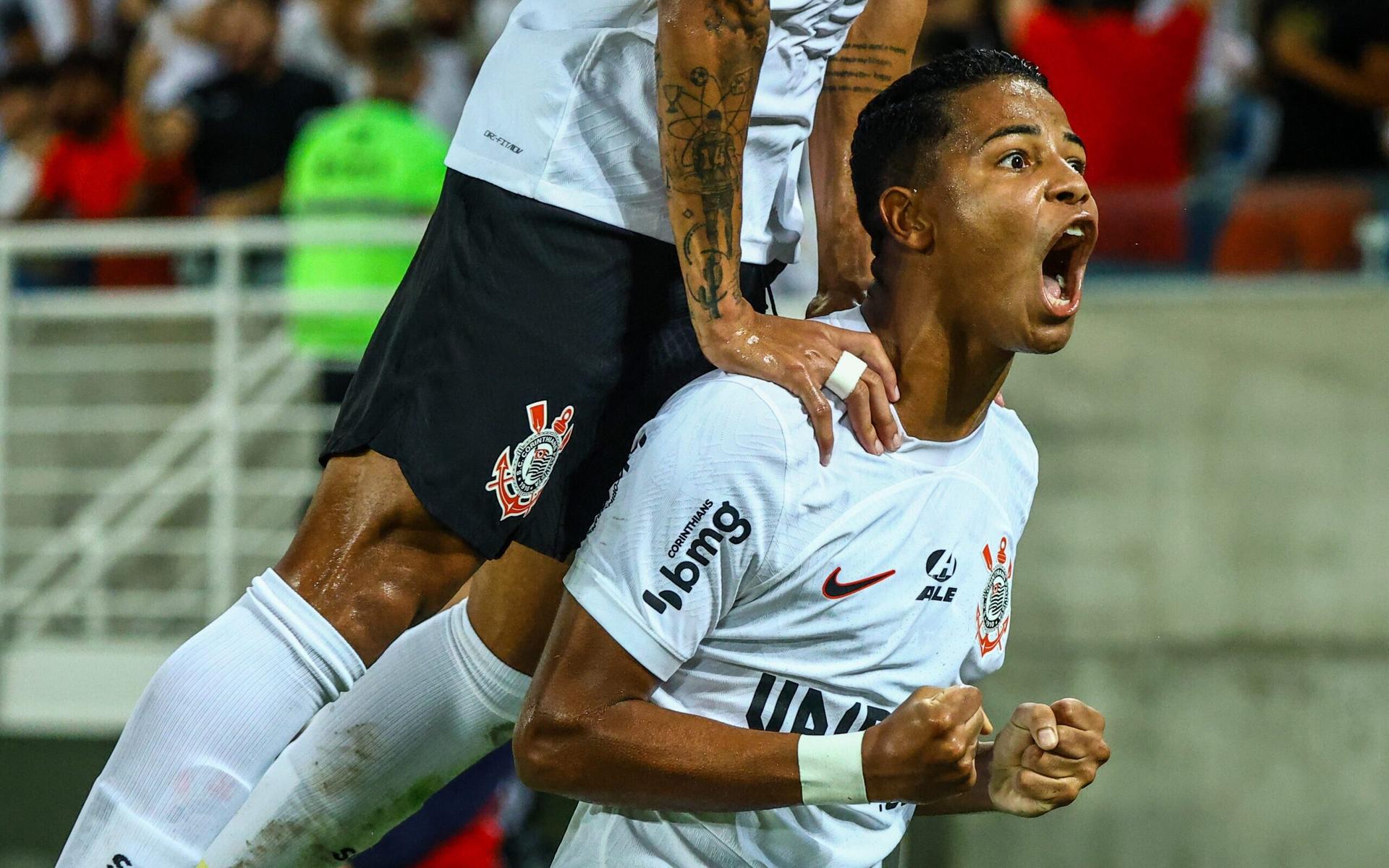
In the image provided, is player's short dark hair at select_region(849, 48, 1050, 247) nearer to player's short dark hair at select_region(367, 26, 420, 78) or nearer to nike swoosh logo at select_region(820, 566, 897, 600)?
nike swoosh logo at select_region(820, 566, 897, 600)

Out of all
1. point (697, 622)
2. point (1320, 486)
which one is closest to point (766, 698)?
point (697, 622)

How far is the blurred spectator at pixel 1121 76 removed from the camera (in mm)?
6289

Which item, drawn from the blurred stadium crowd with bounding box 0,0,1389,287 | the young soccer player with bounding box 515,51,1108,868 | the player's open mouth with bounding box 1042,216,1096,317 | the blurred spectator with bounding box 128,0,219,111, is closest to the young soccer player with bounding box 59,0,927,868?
the young soccer player with bounding box 515,51,1108,868

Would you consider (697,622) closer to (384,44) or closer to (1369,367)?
(1369,367)

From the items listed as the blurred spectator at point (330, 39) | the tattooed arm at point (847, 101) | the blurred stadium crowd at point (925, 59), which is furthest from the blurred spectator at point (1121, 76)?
the tattooed arm at point (847, 101)

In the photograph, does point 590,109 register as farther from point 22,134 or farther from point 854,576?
point 22,134

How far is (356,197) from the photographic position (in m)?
6.40

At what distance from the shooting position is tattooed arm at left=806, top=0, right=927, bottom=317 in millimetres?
2943

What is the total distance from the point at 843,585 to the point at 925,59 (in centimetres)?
430

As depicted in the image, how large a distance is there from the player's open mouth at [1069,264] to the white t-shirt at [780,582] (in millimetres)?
260

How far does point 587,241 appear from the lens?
2.67 meters

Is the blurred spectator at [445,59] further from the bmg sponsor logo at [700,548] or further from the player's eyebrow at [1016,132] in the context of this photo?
the bmg sponsor logo at [700,548]

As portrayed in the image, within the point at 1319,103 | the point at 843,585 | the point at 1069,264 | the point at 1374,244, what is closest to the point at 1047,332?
the point at 1069,264

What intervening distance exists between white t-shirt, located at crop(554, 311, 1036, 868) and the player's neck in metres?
0.05
